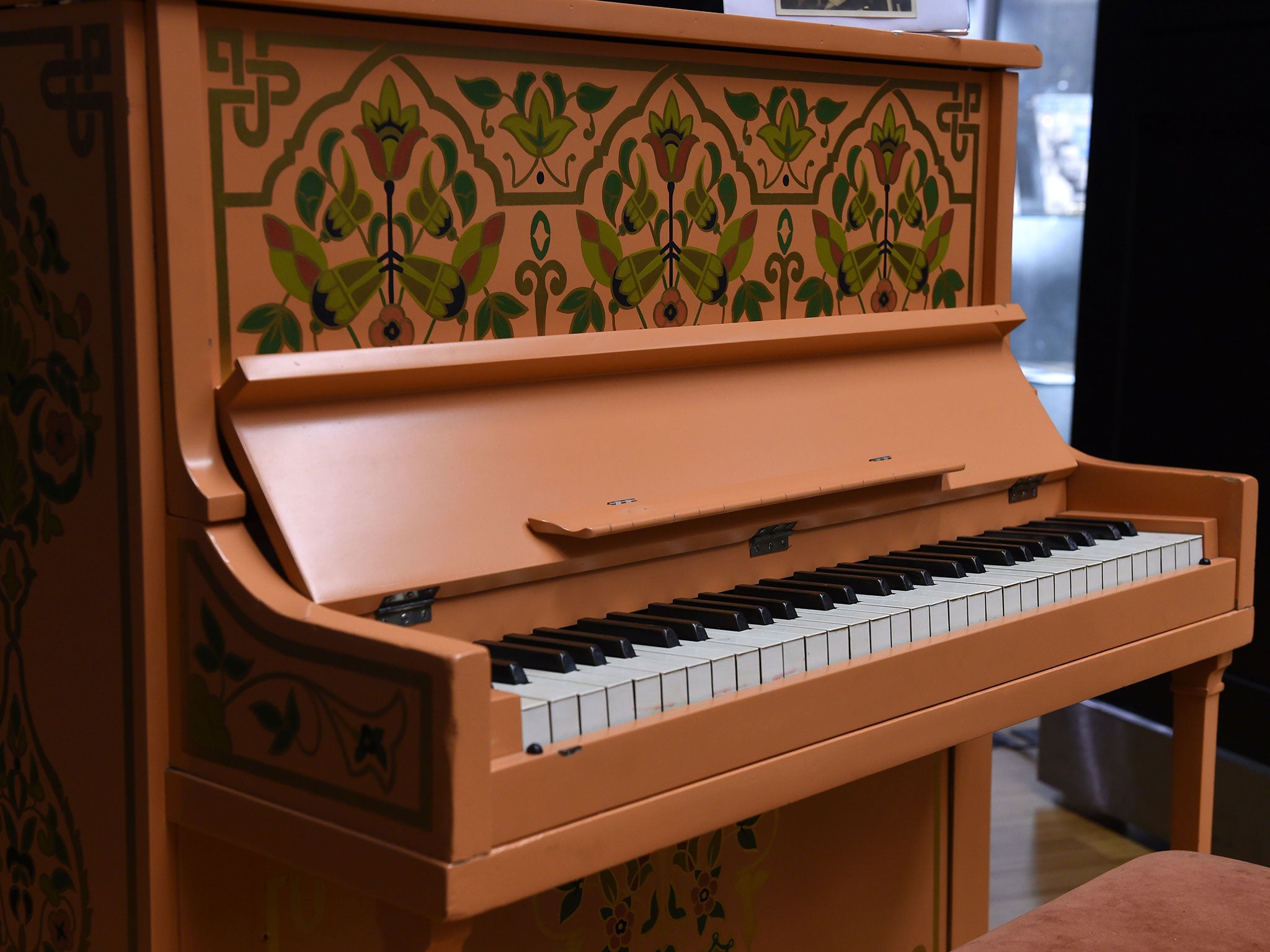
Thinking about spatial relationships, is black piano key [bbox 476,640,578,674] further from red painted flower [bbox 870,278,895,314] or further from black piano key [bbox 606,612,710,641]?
red painted flower [bbox 870,278,895,314]

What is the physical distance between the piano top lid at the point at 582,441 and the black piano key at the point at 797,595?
0.08m

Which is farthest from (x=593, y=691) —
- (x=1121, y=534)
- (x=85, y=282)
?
(x=1121, y=534)

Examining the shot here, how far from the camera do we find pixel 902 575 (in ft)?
6.06

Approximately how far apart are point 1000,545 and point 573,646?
2.60 feet

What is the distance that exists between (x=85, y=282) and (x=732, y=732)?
0.78 meters

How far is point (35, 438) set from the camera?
1.57m

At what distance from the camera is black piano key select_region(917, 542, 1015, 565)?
199 cm

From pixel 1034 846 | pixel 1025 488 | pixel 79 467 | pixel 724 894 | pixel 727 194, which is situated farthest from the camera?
pixel 1034 846

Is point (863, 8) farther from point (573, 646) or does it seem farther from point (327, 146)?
point (573, 646)

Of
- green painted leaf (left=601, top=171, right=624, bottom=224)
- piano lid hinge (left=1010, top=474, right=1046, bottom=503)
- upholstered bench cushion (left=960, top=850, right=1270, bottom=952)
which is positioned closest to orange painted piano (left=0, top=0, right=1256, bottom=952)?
green painted leaf (left=601, top=171, right=624, bottom=224)

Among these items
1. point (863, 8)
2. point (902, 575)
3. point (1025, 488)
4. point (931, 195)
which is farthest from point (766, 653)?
point (863, 8)

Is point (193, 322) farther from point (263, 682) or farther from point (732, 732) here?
point (732, 732)

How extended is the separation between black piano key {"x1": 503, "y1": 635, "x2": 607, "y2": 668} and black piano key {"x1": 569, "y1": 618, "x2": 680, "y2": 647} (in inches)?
2.3

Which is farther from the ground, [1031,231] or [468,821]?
[1031,231]
